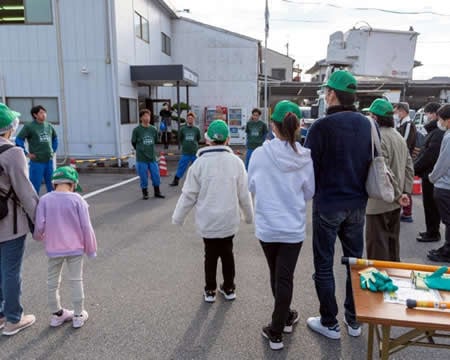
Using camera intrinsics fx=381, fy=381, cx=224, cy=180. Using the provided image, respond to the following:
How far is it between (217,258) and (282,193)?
1.19 meters

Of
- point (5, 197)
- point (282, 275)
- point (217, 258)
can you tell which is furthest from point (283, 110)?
point (5, 197)

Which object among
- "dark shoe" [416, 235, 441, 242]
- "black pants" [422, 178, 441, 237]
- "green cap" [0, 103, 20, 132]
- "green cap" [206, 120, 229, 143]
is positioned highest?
"green cap" [0, 103, 20, 132]

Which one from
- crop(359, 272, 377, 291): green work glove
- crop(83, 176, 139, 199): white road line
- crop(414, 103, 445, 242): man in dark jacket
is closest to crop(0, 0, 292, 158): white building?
crop(83, 176, 139, 199): white road line

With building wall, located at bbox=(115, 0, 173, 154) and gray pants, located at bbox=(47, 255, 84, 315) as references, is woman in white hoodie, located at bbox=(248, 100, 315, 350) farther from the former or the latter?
building wall, located at bbox=(115, 0, 173, 154)

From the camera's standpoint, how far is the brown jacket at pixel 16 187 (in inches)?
111

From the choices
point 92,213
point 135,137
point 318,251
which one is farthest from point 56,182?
point 135,137

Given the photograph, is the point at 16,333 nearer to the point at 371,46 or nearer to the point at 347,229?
the point at 347,229

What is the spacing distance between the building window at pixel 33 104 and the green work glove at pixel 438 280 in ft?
44.2

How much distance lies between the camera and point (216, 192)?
3.36 m

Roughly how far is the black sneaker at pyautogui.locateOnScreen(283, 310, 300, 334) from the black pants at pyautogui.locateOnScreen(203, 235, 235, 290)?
69 centimetres

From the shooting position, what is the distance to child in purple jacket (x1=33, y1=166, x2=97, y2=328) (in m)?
3.04

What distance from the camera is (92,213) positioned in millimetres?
7031

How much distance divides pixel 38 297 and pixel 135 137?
15.7 ft

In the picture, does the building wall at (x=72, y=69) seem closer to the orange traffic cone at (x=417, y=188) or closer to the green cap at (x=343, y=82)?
the orange traffic cone at (x=417, y=188)
